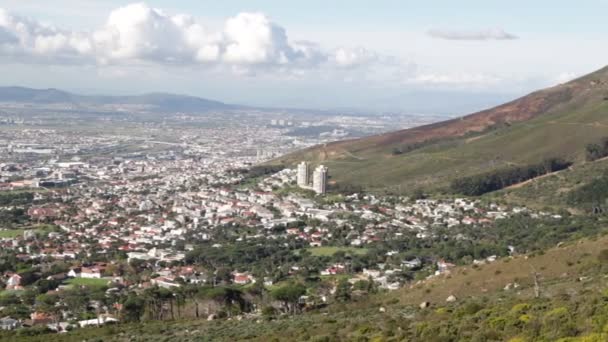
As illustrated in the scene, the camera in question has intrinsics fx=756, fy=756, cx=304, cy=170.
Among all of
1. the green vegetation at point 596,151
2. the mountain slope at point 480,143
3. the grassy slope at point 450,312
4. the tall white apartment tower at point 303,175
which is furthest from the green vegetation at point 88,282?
the green vegetation at point 596,151

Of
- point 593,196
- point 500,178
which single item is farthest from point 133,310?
point 500,178

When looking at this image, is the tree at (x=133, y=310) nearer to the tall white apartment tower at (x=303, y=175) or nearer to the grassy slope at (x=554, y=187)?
the grassy slope at (x=554, y=187)

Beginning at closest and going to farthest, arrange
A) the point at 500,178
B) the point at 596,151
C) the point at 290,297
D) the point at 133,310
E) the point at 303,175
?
1. the point at 290,297
2. the point at 133,310
3. the point at 500,178
4. the point at 596,151
5. the point at 303,175

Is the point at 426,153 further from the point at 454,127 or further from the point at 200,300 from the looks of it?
the point at 200,300

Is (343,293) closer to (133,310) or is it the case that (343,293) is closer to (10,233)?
(133,310)

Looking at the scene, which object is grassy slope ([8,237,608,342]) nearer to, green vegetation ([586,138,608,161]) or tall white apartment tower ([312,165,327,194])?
green vegetation ([586,138,608,161])

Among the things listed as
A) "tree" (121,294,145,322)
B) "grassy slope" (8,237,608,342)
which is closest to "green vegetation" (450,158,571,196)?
"grassy slope" (8,237,608,342)

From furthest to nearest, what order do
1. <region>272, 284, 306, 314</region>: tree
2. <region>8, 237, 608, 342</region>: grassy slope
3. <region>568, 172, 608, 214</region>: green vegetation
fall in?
<region>568, 172, 608, 214</region>: green vegetation → <region>272, 284, 306, 314</region>: tree → <region>8, 237, 608, 342</region>: grassy slope

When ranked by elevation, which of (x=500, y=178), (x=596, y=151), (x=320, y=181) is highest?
(x=596, y=151)
